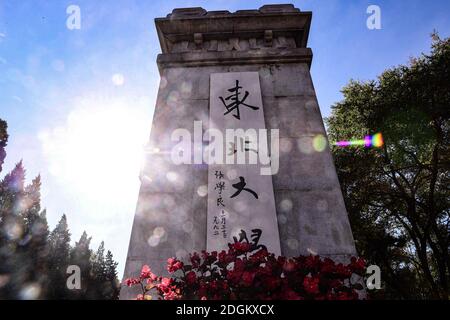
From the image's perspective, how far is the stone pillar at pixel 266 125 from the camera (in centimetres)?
437

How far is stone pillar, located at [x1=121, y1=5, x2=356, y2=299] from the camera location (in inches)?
172

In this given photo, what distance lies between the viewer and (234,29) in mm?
6816

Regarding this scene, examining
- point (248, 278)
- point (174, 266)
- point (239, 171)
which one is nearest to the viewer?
point (248, 278)

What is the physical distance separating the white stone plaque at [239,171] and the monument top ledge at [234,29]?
1.28 meters

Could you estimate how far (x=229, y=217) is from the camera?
4.43 m

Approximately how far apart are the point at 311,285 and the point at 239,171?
2800 millimetres

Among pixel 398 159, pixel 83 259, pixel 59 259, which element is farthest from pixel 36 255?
pixel 398 159

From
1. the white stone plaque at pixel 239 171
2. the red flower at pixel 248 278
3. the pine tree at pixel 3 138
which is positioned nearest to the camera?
the red flower at pixel 248 278

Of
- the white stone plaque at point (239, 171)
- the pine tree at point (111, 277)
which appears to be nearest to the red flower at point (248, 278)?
the white stone plaque at point (239, 171)

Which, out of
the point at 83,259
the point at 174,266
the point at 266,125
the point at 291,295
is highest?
the point at 83,259

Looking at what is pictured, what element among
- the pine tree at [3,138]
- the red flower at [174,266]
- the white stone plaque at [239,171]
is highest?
the pine tree at [3,138]

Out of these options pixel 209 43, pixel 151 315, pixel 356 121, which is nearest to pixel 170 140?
pixel 209 43

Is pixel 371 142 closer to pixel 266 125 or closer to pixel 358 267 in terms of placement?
pixel 266 125

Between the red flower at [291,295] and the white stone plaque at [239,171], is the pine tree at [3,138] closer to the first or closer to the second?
the white stone plaque at [239,171]
